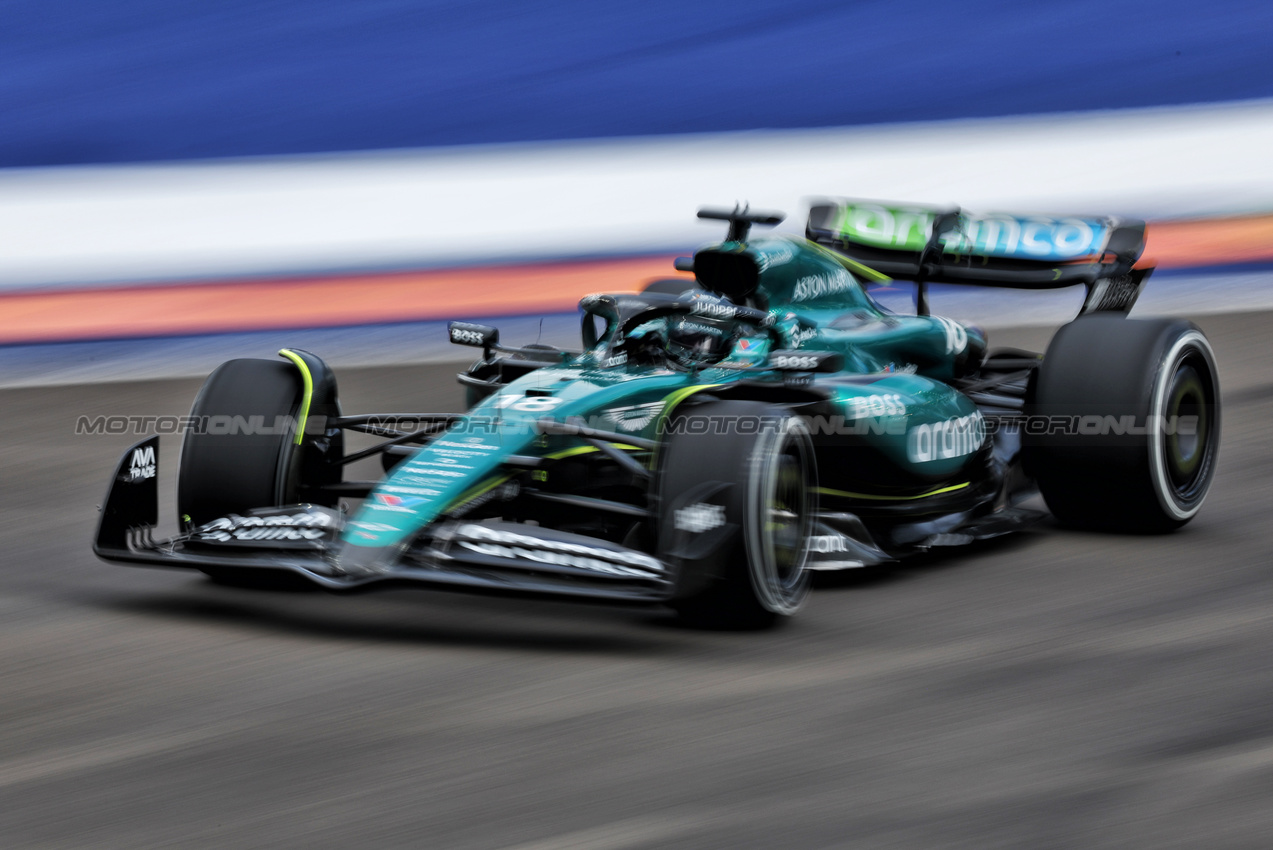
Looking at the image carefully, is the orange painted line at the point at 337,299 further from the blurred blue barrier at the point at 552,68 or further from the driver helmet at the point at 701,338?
the driver helmet at the point at 701,338

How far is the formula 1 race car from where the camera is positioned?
4.79 meters

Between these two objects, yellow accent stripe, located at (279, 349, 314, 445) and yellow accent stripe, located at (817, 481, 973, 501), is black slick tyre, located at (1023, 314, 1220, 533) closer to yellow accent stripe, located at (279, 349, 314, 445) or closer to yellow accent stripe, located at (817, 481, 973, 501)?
yellow accent stripe, located at (817, 481, 973, 501)

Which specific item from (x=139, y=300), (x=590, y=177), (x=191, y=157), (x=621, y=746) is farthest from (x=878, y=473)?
(x=191, y=157)

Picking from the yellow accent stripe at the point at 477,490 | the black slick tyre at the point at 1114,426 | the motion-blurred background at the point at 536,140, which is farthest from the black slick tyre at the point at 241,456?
the motion-blurred background at the point at 536,140

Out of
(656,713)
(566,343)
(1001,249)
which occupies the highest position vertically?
(1001,249)

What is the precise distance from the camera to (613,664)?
4625mm

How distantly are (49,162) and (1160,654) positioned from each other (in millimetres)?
11331

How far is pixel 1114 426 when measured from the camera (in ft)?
19.9

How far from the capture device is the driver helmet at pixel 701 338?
5.96 meters

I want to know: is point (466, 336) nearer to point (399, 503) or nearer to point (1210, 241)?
point (399, 503)

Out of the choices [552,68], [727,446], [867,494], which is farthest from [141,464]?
[552,68]

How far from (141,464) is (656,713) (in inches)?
82.0

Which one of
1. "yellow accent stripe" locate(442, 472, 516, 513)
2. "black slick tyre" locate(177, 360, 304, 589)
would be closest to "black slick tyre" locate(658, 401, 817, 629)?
"yellow accent stripe" locate(442, 472, 516, 513)

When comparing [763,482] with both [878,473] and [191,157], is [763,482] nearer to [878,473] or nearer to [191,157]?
[878,473]
